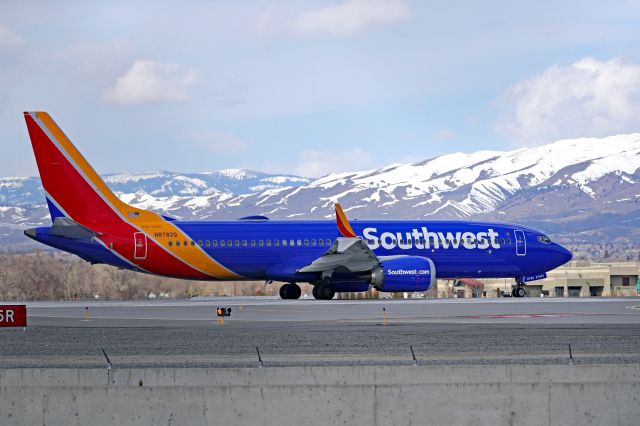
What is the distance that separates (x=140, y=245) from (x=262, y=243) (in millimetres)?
5786

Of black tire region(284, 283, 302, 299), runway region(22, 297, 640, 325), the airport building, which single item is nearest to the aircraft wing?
runway region(22, 297, 640, 325)

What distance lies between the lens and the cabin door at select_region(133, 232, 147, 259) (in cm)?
5284

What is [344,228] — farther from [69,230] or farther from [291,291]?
[69,230]

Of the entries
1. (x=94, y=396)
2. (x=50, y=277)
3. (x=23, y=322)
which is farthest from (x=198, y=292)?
(x=94, y=396)

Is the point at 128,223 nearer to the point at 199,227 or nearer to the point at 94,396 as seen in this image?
the point at 199,227

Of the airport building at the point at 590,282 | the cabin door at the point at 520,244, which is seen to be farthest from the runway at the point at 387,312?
the airport building at the point at 590,282

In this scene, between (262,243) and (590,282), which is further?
(590,282)

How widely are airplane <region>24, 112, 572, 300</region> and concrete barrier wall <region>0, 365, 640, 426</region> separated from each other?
1350 inches

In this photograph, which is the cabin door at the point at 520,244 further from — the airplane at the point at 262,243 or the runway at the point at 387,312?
the runway at the point at 387,312

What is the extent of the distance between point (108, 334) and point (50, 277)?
157ft

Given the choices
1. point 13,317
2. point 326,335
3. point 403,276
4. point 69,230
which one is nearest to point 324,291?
point 403,276

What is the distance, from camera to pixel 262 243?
2167 inches

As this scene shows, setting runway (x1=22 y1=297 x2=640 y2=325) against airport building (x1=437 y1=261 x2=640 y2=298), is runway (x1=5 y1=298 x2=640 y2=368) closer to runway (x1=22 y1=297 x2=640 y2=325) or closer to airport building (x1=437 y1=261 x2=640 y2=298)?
runway (x1=22 y1=297 x2=640 y2=325)

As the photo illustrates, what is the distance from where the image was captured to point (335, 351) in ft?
84.3
